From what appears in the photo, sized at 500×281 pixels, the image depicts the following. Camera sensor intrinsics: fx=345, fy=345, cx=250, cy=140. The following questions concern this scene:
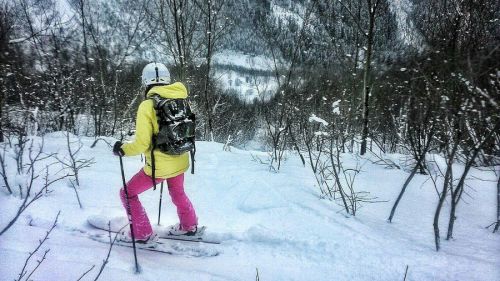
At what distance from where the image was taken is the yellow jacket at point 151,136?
2.97 metres

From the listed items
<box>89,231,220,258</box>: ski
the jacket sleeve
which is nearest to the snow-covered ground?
<box>89,231,220,258</box>: ski

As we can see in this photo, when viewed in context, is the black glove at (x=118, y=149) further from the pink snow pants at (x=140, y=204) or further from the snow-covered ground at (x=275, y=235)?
the snow-covered ground at (x=275, y=235)

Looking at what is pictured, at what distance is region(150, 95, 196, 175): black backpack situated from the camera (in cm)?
301

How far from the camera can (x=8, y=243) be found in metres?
2.63

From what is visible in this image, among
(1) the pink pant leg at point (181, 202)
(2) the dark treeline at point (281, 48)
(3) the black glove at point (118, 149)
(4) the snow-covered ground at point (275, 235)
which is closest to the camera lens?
(4) the snow-covered ground at point (275, 235)

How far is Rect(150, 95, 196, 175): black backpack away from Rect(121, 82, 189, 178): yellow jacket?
0.15 feet

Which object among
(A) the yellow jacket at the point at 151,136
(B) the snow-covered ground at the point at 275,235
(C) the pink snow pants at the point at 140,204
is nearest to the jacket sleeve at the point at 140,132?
(A) the yellow jacket at the point at 151,136

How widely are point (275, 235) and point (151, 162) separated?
1378 mm

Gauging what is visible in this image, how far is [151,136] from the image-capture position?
9.96ft

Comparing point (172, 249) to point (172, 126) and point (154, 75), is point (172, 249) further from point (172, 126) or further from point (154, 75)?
point (154, 75)

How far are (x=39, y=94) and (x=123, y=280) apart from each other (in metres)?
13.9

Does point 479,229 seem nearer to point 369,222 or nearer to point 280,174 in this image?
point 369,222

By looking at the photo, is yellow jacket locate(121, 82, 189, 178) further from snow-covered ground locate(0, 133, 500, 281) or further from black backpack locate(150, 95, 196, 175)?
snow-covered ground locate(0, 133, 500, 281)

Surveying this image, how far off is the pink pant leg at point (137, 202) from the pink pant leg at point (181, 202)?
0.71 ft
